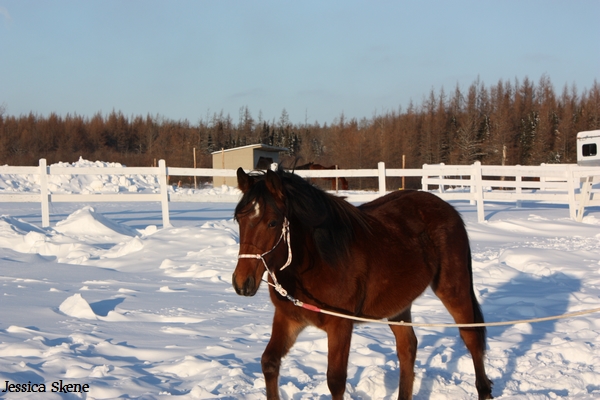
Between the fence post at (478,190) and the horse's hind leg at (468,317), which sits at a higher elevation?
the fence post at (478,190)

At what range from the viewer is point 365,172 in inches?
555

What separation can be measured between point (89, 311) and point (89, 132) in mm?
60390

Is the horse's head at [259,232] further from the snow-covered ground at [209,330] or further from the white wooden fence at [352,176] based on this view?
the white wooden fence at [352,176]

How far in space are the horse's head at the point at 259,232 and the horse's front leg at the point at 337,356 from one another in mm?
522

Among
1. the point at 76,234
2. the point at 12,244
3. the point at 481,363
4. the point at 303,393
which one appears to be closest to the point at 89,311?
the point at 303,393

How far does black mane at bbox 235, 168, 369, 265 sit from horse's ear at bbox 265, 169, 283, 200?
33mm

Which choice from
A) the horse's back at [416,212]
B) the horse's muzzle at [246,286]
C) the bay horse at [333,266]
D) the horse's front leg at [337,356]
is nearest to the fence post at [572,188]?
the horse's back at [416,212]

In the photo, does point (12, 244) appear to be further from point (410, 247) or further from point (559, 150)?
point (559, 150)

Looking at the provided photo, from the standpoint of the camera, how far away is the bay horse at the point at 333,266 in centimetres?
307

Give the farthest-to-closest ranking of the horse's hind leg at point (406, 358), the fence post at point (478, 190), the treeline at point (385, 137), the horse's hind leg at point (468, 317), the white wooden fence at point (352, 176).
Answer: the treeline at point (385, 137)
the fence post at point (478, 190)
the white wooden fence at point (352, 176)
the horse's hind leg at point (468, 317)
the horse's hind leg at point (406, 358)

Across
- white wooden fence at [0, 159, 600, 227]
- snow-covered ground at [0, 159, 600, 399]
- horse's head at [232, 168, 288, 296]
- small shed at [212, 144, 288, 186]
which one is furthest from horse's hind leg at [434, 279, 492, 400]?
small shed at [212, 144, 288, 186]

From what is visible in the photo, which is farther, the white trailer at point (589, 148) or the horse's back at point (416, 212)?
the white trailer at point (589, 148)

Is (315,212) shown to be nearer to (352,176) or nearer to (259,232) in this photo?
(259,232)

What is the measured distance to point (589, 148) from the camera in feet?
84.8
